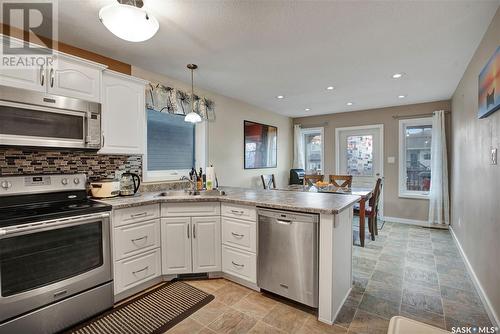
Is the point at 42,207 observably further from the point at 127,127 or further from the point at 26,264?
the point at 127,127

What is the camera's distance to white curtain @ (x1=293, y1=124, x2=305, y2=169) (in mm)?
5988

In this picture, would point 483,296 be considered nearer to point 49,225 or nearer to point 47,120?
point 49,225

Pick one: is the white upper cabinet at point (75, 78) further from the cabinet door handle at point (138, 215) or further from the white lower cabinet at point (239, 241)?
the white lower cabinet at point (239, 241)

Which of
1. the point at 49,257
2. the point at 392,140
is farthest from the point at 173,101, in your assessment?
the point at 392,140

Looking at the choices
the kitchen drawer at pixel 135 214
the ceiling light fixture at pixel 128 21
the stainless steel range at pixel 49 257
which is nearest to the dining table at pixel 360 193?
the kitchen drawer at pixel 135 214

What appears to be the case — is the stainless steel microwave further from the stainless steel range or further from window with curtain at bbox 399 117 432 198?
window with curtain at bbox 399 117 432 198

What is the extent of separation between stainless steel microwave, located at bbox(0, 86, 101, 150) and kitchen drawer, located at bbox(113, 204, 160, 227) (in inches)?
25.6

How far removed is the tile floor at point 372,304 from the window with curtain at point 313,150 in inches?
125

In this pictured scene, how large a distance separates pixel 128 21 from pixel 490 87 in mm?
2648

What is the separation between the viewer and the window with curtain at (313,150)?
5.91 m

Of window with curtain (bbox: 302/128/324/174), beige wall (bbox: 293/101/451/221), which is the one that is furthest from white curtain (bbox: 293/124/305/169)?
beige wall (bbox: 293/101/451/221)

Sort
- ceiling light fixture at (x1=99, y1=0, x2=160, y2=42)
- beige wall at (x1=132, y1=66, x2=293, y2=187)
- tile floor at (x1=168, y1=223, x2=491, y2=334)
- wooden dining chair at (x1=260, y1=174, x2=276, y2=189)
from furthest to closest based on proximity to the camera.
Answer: wooden dining chair at (x1=260, y1=174, x2=276, y2=189) < beige wall at (x1=132, y1=66, x2=293, y2=187) < tile floor at (x1=168, y1=223, x2=491, y2=334) < ceiling light fixture at (x1=99, y1=0, x2=160, y2=42)

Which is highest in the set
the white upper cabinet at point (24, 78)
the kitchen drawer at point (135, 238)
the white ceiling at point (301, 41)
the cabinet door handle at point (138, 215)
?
the white ceiling at point (301, 41)

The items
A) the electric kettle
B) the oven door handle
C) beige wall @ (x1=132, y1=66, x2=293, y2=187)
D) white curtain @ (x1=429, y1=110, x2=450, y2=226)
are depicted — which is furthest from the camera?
white curtain @ (x1=429, y1=110, x2=450, y2=226)
